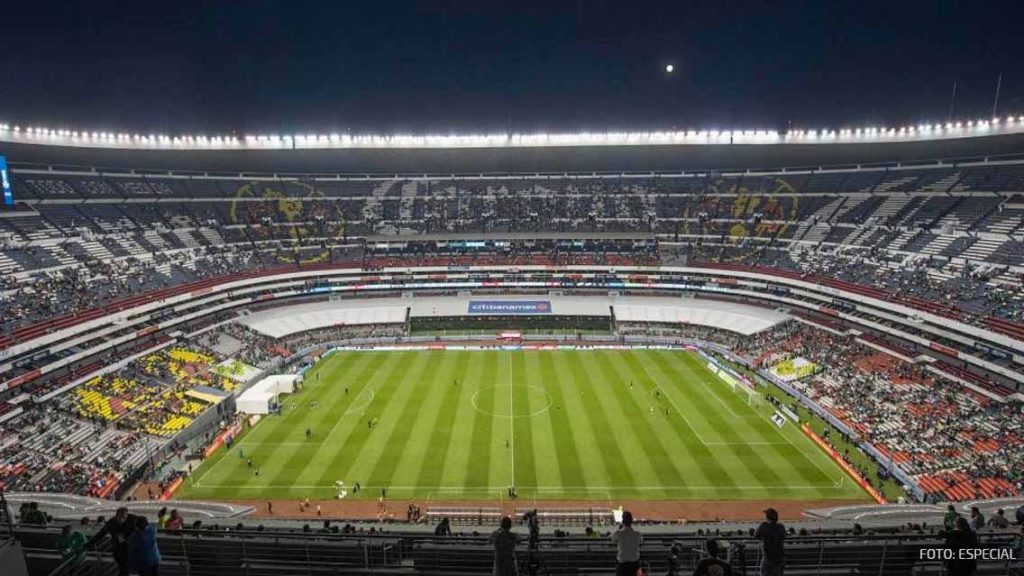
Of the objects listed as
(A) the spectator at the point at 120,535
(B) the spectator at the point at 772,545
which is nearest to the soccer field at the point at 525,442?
(B) the spectator at the point at 772,545

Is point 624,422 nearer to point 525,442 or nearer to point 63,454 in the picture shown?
point 525,442

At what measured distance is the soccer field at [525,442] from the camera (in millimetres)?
26984

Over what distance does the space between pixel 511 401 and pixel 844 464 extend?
2034 centimetres

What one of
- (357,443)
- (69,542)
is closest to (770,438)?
(357,443)

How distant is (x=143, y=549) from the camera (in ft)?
24.5

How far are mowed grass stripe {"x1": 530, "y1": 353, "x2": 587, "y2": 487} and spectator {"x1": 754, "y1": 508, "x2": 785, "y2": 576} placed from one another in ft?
65.6

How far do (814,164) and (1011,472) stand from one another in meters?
51.7

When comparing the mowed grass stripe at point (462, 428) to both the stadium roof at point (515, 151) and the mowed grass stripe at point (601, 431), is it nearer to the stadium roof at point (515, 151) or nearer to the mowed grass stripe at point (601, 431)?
the mowed grass stripe at point (601, 431)

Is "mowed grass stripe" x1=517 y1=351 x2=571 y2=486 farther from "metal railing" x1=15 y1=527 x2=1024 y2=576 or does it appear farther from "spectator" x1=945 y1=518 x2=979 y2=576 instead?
"spectator" x1=945 y1=518 x2=979 y2=576

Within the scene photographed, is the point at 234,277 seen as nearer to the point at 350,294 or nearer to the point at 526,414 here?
the point at 350,294

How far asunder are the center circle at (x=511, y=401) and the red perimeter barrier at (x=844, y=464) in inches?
641

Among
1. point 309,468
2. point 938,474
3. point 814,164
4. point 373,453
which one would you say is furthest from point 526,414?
point 814,164

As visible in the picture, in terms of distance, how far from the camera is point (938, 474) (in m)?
26.0

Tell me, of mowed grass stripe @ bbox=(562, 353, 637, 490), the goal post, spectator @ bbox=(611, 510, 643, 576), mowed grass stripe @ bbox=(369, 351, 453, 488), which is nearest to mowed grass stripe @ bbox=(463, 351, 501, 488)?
mowed grass stripe @ bbox=(369, 351, 453, 488)
